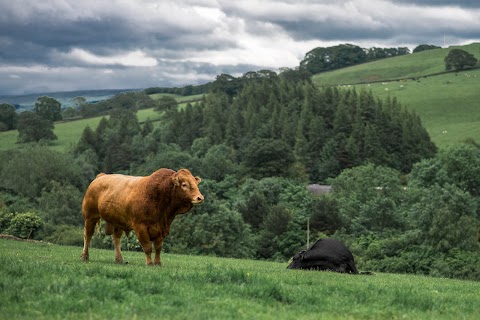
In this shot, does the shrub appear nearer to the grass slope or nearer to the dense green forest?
the dense green forest

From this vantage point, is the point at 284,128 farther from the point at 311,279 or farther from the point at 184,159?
the point at 311,279

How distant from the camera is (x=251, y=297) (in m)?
13.3

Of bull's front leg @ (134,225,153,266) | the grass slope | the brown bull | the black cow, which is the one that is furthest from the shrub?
the grass slope

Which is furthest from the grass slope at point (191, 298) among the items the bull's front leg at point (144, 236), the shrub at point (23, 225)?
the shrub at point (23, 225)

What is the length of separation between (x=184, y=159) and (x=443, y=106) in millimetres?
93403

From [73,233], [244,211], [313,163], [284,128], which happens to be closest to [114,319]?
[73,233]

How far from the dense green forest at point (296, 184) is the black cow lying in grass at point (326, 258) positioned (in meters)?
32.4

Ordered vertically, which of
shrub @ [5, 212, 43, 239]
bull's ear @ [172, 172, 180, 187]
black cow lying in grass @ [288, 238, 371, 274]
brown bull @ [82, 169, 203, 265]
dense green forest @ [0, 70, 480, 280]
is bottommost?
dense green forest @ [0, 70, 480, 280]

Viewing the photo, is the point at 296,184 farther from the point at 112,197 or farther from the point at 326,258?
the point at 112,197

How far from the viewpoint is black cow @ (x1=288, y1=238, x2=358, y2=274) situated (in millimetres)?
22406

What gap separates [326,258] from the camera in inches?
882

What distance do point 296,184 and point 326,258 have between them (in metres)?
111

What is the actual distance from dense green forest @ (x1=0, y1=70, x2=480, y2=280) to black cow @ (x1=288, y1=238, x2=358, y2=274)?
106 feet

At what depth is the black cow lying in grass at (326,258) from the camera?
22.4 metres
